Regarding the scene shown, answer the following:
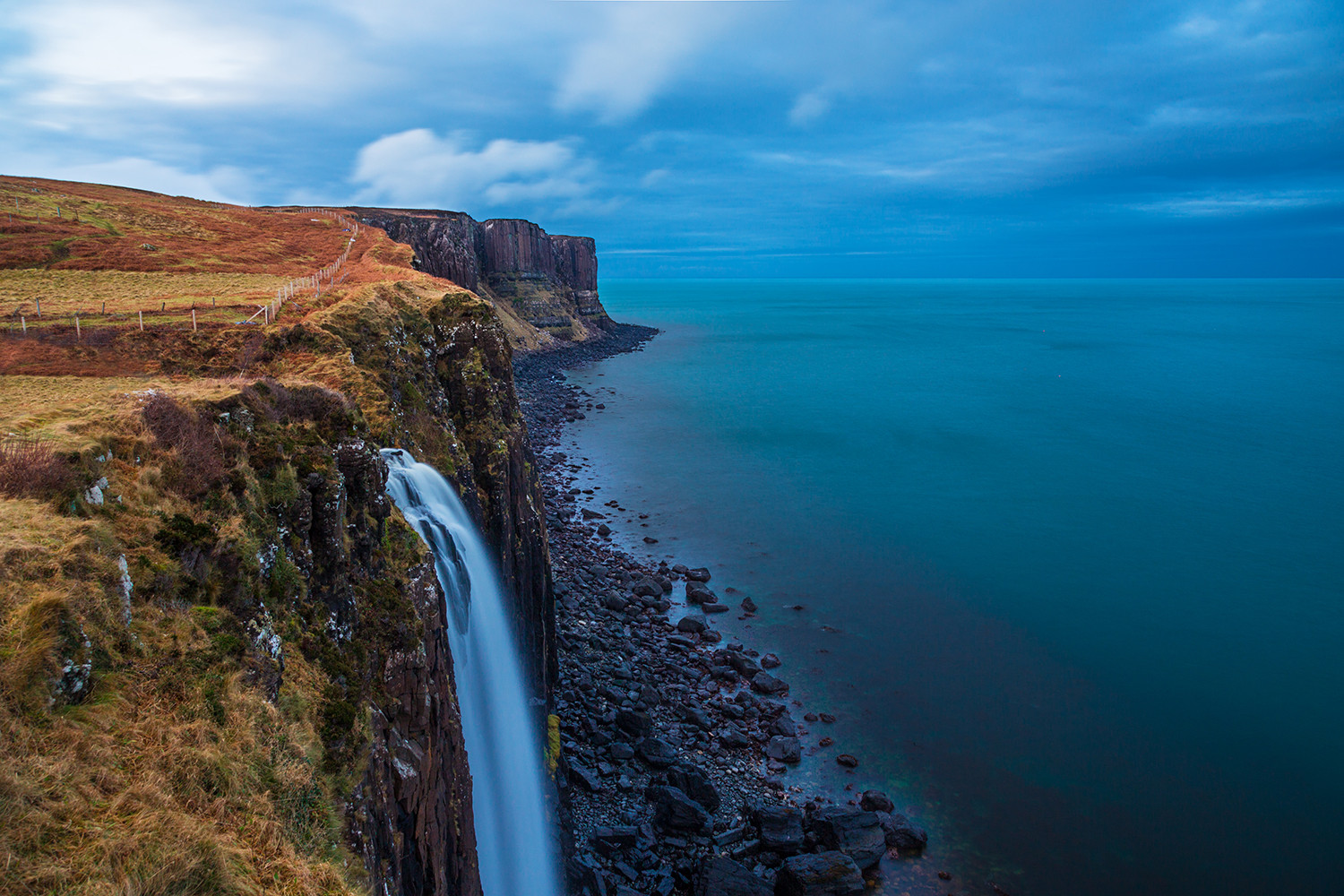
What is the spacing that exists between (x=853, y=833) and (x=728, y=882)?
Result: 16.4 feet

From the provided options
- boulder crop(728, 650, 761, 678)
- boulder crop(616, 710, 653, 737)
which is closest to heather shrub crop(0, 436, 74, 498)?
boulder crop(616, 710, 653, 737)

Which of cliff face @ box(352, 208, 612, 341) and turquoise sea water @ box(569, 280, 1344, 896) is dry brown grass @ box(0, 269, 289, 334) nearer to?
turquoise sea water @ box(569, 280, 1344, 896)

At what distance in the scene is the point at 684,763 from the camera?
27.7 metres

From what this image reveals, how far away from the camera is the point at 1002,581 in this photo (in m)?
46.5

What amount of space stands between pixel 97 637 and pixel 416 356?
20021 mm

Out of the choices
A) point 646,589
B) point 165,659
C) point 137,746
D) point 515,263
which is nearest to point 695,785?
point 646,589

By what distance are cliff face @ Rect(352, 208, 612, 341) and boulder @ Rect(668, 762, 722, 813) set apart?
104 m

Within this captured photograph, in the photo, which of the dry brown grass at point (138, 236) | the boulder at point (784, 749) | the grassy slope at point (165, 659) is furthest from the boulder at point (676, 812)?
the dry brown grass at point (138, 236)

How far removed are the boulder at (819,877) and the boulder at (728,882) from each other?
0.63 metres

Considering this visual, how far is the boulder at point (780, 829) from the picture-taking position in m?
24.4

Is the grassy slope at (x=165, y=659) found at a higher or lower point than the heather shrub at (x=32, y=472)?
lower

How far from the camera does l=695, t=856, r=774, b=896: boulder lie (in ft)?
73.7

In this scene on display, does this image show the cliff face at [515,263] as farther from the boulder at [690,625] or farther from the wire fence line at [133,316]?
the boulder at [690,625]

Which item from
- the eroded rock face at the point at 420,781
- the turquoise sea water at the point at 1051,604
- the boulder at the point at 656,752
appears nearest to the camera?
the eroded rock face at the point at 420,781
